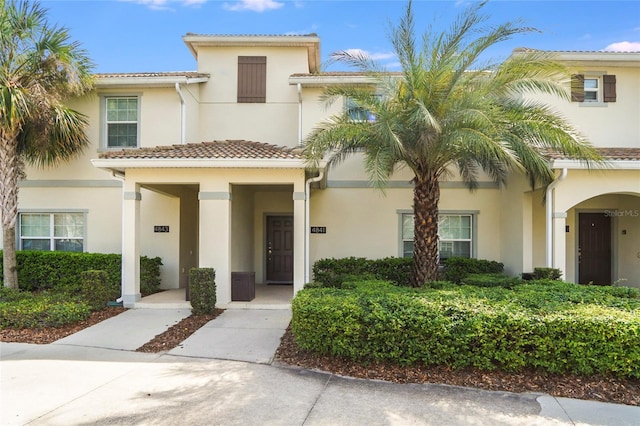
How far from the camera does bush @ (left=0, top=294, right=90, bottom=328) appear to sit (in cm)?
764

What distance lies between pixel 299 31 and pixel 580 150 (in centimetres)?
915

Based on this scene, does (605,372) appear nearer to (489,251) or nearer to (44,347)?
(489,251)

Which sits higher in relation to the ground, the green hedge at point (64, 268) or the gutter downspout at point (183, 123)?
the gutter downspout at point (183, 123)

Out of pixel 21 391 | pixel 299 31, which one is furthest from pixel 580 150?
pixel 21 391

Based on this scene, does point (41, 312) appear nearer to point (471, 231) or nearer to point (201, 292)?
point (201, 292)

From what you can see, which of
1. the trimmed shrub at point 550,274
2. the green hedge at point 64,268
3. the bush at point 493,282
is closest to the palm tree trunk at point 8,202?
the green hedge at point 64,268

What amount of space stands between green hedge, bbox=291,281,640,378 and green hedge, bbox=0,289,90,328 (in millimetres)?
5137

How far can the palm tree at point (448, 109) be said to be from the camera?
7473mm

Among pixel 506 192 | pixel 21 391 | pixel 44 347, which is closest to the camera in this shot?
pixel 21 391

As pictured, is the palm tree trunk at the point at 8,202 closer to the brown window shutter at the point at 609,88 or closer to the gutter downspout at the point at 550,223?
the gutter downspout at the point at 550,223

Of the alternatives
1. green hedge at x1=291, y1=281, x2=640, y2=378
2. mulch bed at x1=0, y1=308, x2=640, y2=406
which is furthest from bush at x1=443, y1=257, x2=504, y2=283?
mulch bed at x1=0, y1=308, x2=640, y2=406

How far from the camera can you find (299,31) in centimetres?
1298

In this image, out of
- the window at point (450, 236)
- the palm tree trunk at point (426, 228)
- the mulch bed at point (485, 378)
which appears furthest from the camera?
the window at point (450, 236)

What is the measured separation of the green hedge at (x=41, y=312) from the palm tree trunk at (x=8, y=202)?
1.38 metres
